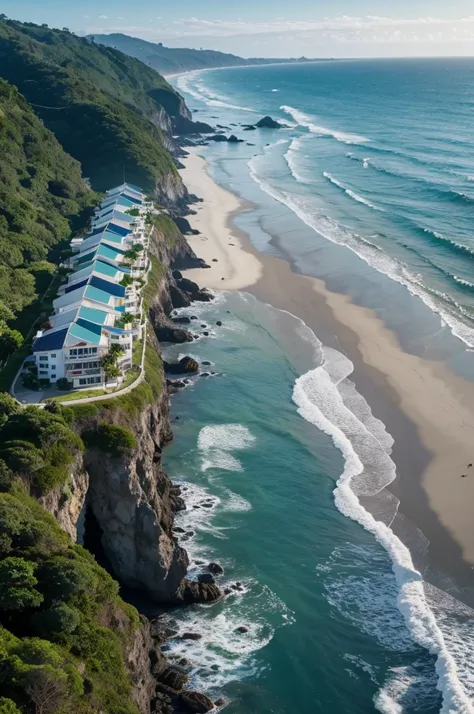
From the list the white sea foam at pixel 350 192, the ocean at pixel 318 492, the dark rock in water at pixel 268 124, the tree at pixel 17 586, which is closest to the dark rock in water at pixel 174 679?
the ocean at pixel 318 492

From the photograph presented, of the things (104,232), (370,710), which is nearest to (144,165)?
(104,232)

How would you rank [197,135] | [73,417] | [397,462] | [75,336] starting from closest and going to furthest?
1. [73,417]
2. [75,336]
3. [397,462]
4. [197,135]

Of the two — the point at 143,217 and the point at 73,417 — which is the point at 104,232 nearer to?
the point at 143,217

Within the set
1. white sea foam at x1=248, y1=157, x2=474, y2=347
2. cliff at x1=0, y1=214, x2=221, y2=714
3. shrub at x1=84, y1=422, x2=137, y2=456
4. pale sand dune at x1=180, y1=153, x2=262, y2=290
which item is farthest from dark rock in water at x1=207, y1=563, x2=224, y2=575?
pale sand dune at x1=180, y1=153, x2=262, y2=290

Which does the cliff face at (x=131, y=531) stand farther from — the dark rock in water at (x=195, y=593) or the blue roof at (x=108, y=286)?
the blue roof at (x=108, y=286)

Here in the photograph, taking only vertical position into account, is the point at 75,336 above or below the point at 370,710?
above

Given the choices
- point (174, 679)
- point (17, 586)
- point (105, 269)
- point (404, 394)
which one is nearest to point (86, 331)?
point (105, 269)

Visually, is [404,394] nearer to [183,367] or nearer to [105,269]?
[183,367]

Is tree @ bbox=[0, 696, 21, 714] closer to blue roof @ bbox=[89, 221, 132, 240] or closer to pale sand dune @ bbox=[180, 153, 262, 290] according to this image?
blue roof @ bbox=[89, 221, 132, 240]
